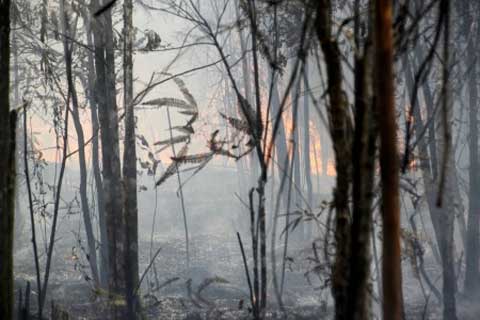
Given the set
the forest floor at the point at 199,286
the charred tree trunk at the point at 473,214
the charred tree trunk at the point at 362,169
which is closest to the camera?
the charred tree trunk at the point at 362,169

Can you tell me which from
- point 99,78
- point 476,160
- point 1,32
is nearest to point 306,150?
point 476,160

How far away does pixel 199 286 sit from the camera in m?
6.69

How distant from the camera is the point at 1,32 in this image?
1.95m

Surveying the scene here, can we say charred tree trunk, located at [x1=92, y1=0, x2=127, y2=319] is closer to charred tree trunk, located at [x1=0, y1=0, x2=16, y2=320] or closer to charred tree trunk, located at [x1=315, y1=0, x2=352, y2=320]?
charred tree trunk, located at [x1=0, y1=0, x2=16, y2=320]

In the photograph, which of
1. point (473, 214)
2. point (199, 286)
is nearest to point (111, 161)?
point (199, 286)

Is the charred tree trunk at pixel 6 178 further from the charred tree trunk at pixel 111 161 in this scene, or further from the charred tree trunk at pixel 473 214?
the charred tree trunk at pixel 473 214

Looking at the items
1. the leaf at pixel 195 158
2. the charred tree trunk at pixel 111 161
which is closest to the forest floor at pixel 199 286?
the charred tree trunk at pixel 111 161

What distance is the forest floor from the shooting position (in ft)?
29.5

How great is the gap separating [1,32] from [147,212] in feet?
105

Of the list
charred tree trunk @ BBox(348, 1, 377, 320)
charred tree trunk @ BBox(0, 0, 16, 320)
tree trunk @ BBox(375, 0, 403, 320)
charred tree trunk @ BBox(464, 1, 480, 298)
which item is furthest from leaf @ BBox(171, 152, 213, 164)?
charred tree trunk @ BBox(464, 1, 480, 298)

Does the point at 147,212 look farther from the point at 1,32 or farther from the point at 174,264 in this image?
the point at 1,32

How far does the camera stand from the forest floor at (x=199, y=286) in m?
8.99

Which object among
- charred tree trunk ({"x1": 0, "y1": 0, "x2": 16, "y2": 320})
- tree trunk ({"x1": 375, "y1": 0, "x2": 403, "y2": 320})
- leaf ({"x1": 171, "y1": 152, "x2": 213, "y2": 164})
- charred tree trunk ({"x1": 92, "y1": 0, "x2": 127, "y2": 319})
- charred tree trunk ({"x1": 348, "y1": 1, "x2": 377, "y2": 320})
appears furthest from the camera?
charred tree trunk ({"x1": 92, "y1": 0, "x2": 127, "y2": 319})

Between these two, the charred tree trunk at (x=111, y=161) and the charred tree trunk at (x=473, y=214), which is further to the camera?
the charred tree trunk at (x=473, y=214)
